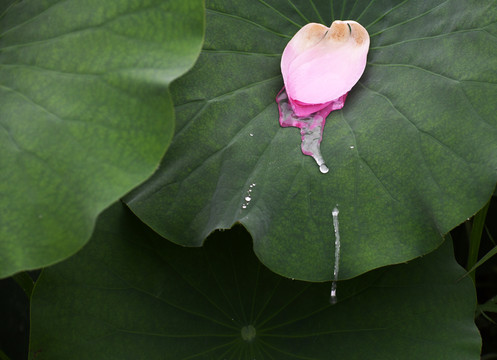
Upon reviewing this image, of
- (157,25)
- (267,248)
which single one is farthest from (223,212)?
(157,25)

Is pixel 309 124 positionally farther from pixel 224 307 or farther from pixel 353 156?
pixel 224 307

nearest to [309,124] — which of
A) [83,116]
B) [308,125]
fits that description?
[308,125]

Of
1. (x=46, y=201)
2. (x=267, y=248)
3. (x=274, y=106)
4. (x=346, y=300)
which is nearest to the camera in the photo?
(x=46, y=201)

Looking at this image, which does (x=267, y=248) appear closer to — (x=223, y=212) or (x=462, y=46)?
(x=223, y=212)

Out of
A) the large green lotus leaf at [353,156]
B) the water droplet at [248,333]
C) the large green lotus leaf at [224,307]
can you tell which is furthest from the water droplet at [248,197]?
the water droplet at [248,333]

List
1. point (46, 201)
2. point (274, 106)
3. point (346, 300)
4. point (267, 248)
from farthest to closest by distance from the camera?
point (346, 300) < point (274, 106) < point (267, 248) < point (46, 201)

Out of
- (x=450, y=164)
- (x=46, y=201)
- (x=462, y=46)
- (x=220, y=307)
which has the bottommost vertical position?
(x=220, y=307)
